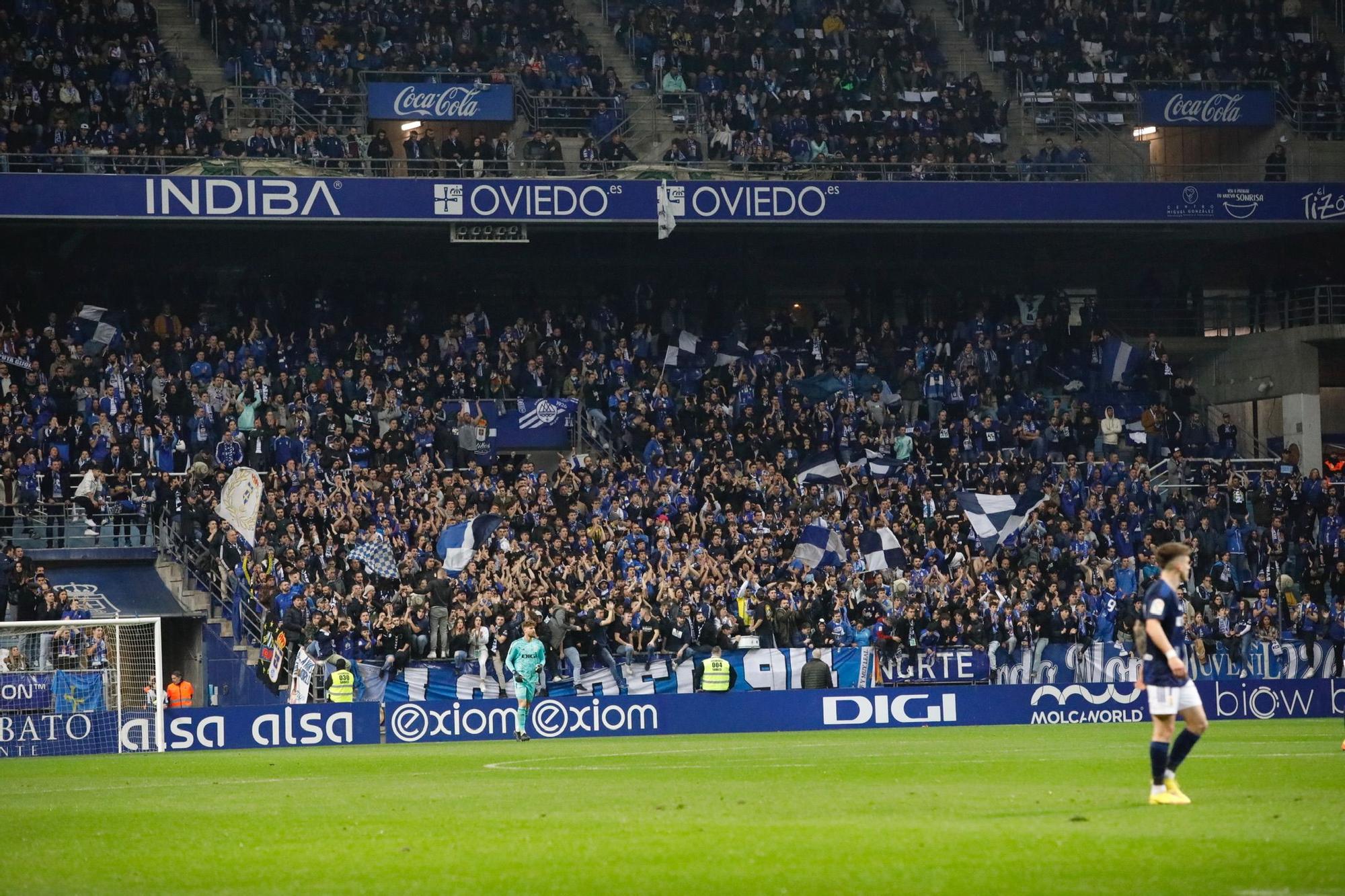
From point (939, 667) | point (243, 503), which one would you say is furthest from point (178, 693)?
point (939, 667)

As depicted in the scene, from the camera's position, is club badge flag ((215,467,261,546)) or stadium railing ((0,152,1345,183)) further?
stadium railing ((0,152,1345,183))

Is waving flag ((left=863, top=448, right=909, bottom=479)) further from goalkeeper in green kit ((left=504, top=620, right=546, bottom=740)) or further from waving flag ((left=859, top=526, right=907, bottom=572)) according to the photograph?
goalkeeper in green kit ((left=504, top=620, right=546, bottom=740))

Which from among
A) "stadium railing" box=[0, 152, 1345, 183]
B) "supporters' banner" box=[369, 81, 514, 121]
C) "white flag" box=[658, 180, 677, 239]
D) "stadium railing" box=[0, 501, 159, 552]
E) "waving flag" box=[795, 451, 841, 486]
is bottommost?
"stadium railing" box=[0, 501, 159, 552]

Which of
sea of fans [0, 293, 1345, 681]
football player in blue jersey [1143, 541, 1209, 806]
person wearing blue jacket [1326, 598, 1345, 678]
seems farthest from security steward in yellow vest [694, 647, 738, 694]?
football player in blue jersey [1143, 541, 1209, 806]

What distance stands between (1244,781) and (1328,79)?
34.7m

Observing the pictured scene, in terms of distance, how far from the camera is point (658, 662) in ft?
104

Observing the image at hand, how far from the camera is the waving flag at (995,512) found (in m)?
36.3

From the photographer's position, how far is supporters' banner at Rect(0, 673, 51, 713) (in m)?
27.1

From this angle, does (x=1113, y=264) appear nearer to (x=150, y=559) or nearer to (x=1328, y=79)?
(x=1328, y=79)

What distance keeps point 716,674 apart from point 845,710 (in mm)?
2379

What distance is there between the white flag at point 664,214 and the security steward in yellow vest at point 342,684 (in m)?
14.0

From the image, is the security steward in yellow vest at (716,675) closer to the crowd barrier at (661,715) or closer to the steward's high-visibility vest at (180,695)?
the crowd barrier at (661,715)

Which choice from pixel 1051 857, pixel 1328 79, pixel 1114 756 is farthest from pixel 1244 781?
pixel 1328 79

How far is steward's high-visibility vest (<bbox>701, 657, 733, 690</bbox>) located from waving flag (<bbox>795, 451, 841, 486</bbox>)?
8.00 meters
